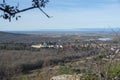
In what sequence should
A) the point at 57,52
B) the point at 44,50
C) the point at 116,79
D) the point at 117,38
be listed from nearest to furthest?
the point at 117,38
the point at 116,79
the point at 57,52
the point at 44,50

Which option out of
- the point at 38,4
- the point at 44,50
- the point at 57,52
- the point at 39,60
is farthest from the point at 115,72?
the point at 44,50

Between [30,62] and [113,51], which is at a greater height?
[113,51]

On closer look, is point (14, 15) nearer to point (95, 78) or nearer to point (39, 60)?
point (95, 78)

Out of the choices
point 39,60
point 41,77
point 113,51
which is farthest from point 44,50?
point 113,51

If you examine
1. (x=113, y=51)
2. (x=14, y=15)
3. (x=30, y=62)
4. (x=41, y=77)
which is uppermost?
(x=14, y=15)

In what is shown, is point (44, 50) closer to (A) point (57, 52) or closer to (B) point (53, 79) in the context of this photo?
(A) point (57, 52)

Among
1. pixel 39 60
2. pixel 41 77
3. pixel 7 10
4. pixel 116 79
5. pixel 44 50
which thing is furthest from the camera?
pixel 44 50

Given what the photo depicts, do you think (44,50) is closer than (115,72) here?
No

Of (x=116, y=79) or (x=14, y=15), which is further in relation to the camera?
(x=116, y=79)

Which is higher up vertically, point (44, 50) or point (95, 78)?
point (95, 78)
